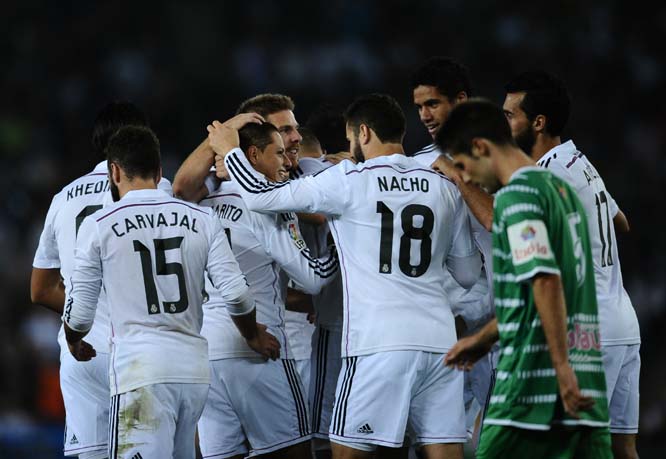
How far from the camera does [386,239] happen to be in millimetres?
5996

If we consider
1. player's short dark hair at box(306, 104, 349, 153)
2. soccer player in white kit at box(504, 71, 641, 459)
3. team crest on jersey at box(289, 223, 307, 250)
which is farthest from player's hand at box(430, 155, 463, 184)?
player's short dark hair at box(306, 104, 349, 153)

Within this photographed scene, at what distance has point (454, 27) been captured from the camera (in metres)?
18.4

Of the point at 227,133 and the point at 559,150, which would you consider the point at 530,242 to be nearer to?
the point at 559,150

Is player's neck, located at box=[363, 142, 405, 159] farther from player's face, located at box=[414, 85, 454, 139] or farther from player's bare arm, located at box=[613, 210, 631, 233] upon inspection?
player's bare arm, located at box=[613, 210, 631, 233]

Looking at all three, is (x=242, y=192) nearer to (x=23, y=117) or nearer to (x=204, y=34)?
(x=23, y=117)

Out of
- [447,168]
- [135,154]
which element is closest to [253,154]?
[135,154]

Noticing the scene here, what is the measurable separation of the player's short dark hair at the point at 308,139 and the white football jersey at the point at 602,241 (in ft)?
5.98

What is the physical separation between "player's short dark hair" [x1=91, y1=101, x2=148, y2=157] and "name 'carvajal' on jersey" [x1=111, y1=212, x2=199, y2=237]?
1.32 m

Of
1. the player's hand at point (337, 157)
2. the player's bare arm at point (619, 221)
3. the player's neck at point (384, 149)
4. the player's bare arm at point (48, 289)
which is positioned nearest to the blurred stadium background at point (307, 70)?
the player's bare arm at point (48, 289)

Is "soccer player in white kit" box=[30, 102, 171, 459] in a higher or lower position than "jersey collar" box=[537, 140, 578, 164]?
lower

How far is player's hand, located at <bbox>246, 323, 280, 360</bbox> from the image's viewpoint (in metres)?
6.34

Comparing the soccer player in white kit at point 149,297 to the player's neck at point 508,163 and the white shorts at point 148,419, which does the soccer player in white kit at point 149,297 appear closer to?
the white shorts at point 148,419

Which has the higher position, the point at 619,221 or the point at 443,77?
the point at 443,77

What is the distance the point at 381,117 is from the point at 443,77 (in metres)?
0.93
